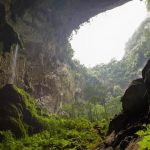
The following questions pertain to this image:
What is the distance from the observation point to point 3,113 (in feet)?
65.2

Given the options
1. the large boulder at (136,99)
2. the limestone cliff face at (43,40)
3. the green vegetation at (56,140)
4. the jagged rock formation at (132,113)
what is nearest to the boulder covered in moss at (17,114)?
the green vegetation at (56,140)

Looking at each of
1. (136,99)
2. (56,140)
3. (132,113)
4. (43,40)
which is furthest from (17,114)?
(43,40)

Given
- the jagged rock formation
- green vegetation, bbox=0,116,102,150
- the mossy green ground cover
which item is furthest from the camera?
the mossy green ground cover

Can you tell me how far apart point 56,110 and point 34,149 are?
19.6 metres

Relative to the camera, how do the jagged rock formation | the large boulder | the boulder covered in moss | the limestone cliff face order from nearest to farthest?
the jagged rock formation
the large boulder
the boulder covered in moss
the limestone cliff face

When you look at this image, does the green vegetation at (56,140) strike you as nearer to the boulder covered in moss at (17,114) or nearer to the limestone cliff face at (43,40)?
the boulder covered in moss at (17,114)

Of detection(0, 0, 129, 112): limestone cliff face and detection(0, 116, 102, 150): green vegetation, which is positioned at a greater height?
detection(0, 0, 129, 112): limestone cliff face

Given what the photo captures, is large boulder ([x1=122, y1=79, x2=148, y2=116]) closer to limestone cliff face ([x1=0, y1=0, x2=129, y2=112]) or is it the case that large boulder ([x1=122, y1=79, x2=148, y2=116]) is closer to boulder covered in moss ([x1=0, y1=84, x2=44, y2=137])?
boulder covered in moss ([x1=0, y1=84, x2=44, y2=137])

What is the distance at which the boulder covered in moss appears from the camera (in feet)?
63.4

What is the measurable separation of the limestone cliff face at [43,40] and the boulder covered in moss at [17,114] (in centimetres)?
516

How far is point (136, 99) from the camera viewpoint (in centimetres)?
1327

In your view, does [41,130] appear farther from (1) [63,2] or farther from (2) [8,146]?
(1) [63,2]

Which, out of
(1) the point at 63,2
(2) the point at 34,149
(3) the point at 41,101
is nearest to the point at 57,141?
(2) the point at 34,149

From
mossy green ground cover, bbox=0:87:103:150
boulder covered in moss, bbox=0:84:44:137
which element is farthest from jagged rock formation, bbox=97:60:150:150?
boulder covered in moss, bbox=0:84:44:137
